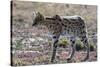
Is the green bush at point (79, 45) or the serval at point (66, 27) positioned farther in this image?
the green bush at point (79, 45)

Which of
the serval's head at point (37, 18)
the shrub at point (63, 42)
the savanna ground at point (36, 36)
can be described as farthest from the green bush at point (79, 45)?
the serval's head at point (37, 18)

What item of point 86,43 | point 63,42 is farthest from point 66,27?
point 86,43

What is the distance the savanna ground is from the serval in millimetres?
47

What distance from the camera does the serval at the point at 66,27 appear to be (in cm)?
240

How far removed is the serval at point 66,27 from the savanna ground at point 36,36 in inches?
1.9

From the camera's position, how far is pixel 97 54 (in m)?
2.62

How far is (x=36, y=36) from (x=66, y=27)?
391 millimetres

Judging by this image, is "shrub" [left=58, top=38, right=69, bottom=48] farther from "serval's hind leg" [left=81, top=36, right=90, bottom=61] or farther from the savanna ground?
"serval's hind leg" [left=81, top=36, right=90, bottom=61]

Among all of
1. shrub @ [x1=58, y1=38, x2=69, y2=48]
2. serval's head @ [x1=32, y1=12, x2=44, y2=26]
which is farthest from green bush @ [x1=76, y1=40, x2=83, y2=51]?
serval's head @ [x1=32, y1=12, x2=44, y2=26]

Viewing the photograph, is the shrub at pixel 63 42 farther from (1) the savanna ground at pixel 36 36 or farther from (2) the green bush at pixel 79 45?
(2) the green bush at pixel 79 45

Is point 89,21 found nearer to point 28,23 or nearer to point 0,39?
point 28,23

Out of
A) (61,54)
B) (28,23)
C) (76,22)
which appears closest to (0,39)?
(28,23)

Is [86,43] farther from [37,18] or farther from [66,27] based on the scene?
[37,18]

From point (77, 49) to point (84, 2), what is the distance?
60 centimetres
